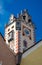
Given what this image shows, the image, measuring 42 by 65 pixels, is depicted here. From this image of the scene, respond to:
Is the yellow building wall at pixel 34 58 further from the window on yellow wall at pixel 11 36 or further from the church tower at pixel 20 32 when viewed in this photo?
the window on yellow wall at pixel 11 36

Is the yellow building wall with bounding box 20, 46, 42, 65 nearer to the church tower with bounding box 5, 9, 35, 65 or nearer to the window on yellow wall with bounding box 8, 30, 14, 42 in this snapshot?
the church tower with bounding box 5, 9, 35, 65

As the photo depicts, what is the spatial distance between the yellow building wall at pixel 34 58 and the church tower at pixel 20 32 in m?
40.3

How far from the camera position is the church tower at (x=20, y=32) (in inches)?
2173

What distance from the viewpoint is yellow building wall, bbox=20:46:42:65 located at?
1174 cm

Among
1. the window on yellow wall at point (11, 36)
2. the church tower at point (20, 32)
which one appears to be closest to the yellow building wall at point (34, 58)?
the church tower at point (20, 32)

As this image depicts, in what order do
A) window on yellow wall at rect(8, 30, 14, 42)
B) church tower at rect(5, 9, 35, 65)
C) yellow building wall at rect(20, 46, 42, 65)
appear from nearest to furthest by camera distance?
yellow building wall at rect(20, 46, 42, 65) → church tower at rect(5, 9, 35, 65) → window on yellow wall at rect(8, 30, 14, 42)

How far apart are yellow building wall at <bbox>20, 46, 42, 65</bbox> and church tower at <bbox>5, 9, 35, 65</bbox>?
40336 millimetres

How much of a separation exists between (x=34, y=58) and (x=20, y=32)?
150 feet

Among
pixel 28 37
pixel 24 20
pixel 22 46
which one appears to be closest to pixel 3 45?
pixel 22 46

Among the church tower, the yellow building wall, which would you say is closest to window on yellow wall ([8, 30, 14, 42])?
the church tower

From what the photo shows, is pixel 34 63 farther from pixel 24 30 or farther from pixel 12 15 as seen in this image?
pixel 12 15

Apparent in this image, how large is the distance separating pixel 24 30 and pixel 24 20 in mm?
3803

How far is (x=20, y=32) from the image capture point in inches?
2265

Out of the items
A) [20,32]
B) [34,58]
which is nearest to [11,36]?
[20,32]
